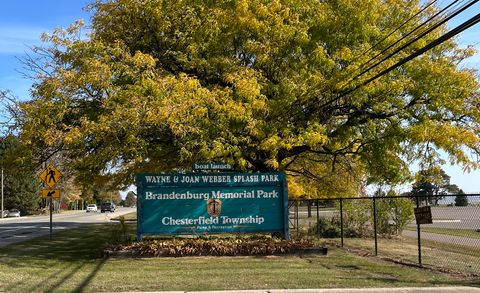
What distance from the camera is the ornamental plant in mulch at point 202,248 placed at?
14.6 m

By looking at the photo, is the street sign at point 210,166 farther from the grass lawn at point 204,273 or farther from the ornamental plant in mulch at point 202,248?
the grass lawn at point 204,273

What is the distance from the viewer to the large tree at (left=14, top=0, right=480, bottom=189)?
48.4ft

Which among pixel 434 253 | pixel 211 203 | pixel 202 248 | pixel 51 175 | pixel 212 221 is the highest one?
pixel 51 175

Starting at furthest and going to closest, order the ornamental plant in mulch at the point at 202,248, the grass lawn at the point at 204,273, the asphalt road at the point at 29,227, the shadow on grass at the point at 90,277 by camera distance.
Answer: the asphalt road at the point at 29,227 < the ornamental plant in mulch at the point at 202,248 < the grass lawn at the point at 204,273 < the shadow on grass at the point at 90,277

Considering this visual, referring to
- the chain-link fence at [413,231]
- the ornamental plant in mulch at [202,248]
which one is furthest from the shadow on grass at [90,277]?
the chain-link fence at [413,231]

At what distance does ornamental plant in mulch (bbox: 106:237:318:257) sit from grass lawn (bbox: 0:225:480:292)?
396 millimetres

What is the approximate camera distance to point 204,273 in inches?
458

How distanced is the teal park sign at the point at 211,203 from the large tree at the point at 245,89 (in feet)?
2.43

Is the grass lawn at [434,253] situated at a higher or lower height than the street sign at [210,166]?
lower

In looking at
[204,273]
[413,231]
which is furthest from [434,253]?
[413,231]

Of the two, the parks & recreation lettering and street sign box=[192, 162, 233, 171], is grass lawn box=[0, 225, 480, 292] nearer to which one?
the parks & recreation lettering

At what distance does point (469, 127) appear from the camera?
1730cm

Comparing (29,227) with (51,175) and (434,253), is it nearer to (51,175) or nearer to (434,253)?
(51,175)

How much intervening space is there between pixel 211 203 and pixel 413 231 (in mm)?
14860
